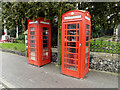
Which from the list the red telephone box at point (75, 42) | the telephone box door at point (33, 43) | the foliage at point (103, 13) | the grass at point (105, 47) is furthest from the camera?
the telephone box door at point (33, 43)

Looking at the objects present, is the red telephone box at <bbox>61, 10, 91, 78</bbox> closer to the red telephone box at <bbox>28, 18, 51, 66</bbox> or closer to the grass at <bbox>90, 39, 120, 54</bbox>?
the grass at <bbox>90, 39, 120, 54</bbox>

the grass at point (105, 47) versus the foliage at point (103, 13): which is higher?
the foliage at point (103, 13)

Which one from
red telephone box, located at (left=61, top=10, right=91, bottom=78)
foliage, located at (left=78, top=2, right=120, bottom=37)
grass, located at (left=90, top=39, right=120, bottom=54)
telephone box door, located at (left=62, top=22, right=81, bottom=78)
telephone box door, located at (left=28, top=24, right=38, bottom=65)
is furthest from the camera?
telephone box door, located at (left=28, top=24, right=38, bottom=65)

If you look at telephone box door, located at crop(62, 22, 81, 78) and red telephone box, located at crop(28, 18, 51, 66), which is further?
red telephone box, located at crop(28, 18, 51, 66)

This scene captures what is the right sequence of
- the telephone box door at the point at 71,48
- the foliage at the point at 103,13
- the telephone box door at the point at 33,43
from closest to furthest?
the telephone box door at the point at 71,48
the foliage at the point at 103,13
the telephone box door at the point at 33,43

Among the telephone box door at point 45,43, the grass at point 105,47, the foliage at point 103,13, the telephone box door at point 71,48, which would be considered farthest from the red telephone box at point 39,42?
the grass at point 105,47

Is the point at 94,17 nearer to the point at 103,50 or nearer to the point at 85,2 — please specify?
the point at 85,2

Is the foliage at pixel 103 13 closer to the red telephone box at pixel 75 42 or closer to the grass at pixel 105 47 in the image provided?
the grass at pixel 105 47

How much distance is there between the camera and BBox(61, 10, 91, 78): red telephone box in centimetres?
358

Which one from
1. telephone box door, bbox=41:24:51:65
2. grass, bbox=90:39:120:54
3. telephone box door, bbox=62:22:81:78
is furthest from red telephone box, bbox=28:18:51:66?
grass, bbox=90:39:120:54

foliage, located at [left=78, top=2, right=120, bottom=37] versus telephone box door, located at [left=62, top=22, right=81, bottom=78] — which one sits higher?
foliage, located at [left=78, top=2, right=120, bottom=37]

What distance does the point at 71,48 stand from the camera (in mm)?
4055

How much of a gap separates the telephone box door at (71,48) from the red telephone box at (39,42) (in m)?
1.70

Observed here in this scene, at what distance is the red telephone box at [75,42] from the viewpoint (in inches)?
141
